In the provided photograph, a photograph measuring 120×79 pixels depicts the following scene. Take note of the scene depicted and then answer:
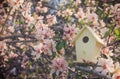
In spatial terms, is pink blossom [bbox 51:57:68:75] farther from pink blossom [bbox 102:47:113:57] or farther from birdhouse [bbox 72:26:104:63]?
pink blossom [bbox 102:47:113:57]

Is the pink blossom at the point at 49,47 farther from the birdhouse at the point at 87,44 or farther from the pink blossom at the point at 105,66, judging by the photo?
the pink blossom at the point at 105,66

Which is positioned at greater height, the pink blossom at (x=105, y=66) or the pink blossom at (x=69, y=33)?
the pink blossom at (x=69, y=33)

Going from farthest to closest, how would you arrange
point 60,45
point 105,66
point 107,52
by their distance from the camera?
point 107,52, point 60,45, point 105,66

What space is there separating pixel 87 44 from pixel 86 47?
4cm

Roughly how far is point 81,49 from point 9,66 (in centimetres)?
299

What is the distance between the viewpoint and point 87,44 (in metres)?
3.75

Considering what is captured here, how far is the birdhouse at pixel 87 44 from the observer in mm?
3635

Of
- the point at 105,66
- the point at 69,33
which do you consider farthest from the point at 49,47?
the point at 105,66

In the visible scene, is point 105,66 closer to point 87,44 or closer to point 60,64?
point 60,64

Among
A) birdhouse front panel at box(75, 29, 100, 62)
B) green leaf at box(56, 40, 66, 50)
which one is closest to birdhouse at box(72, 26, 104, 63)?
birdhouse front panel at box(75, 29, 100, 62)

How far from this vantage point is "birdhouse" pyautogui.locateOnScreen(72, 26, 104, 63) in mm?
3635

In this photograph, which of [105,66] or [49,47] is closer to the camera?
[105,66]

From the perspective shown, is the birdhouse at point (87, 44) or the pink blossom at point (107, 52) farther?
the pink blossom at point (107, 52)

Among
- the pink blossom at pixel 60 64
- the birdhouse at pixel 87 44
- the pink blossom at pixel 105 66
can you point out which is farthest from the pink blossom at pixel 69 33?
the pink blossom at pixel 105 66
